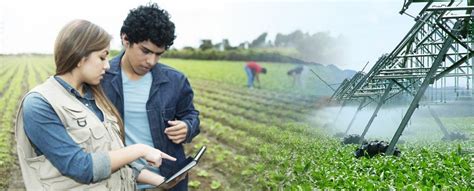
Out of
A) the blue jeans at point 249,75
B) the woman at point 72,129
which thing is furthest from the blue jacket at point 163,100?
the blue jeans at point 249,75

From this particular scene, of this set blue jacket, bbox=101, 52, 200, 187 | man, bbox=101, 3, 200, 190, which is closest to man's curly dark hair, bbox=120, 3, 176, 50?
man, bbox=101, 3, 200, 190

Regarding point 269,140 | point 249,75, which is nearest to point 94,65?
point 269,140

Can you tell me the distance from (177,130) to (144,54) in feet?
0.84

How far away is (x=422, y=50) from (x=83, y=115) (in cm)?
345

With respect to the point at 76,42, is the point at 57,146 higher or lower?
lower

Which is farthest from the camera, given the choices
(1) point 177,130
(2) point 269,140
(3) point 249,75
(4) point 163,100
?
(3) point 249,75

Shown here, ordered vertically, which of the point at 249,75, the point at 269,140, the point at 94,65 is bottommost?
the point at 269,140

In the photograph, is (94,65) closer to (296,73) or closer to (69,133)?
(69,133)

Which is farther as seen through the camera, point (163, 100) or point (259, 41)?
point (259, 41)

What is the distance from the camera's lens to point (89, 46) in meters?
1.70

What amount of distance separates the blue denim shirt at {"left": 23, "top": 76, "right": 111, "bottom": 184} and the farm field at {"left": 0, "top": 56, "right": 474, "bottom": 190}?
2.13m

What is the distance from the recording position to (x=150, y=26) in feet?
7.13

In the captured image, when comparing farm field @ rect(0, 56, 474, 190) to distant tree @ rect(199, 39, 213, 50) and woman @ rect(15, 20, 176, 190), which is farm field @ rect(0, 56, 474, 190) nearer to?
distant tree @ rect(199, 39, 213, 50)

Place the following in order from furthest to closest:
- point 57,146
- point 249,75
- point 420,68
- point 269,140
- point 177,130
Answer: point 420,68
point 249,75
point 269,140
point 177,130
point 57,146
